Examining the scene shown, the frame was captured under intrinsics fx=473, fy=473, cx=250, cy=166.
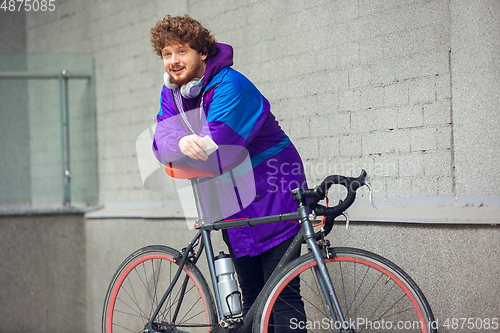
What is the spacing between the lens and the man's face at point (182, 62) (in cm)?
228

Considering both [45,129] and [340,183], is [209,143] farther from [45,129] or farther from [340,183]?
[45,129]

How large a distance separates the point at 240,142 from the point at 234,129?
0.07m

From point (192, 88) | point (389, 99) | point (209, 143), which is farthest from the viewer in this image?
point (389, 99)

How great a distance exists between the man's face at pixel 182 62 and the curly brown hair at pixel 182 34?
0.03 meters

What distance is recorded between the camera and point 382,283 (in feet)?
9.50

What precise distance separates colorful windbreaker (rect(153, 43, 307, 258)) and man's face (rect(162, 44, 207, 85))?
76 millimetres

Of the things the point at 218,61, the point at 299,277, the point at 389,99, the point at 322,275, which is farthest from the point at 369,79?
the point at 322,275

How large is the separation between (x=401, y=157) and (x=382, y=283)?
0.78m

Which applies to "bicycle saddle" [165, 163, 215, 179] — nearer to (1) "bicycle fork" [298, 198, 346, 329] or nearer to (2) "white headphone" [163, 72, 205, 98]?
(2) "white headphone" [163, 72, 205, 98]

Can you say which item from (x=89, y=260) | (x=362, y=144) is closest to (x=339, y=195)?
(x=362, y=144)

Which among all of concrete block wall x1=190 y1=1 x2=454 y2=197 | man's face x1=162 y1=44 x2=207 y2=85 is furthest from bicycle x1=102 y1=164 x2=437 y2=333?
concrete block wall x1=190 y1=1 x2=454 y2=197

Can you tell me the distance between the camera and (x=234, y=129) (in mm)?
2105

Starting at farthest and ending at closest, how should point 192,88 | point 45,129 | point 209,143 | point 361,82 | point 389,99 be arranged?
point 45,129 < point 361,82 < point 389,99 < point 192,88 < point 209,143

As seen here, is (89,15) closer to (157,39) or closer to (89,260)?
(89,260)
